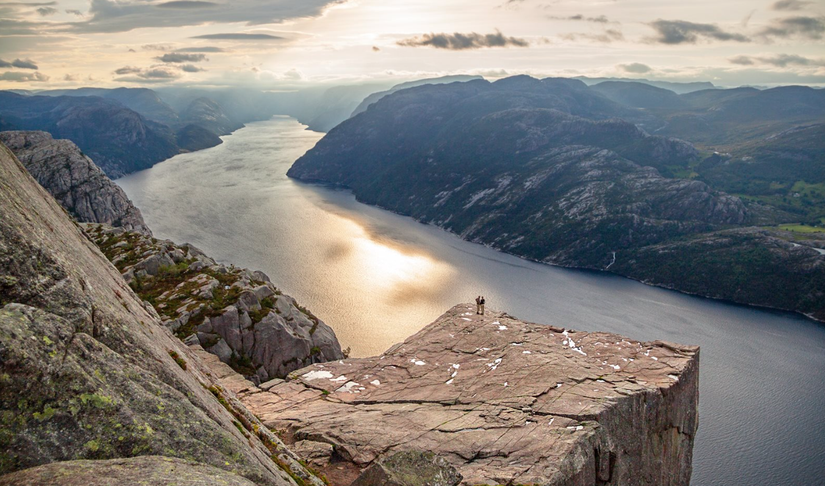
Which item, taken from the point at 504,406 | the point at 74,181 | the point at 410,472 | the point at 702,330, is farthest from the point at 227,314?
the point at 702,330

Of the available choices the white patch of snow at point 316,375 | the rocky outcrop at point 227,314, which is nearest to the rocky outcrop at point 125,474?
the white patch of snow at point 316,375

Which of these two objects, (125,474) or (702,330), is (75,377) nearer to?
(125,474)

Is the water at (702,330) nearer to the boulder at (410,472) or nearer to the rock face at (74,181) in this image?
the rock face at (74,181)

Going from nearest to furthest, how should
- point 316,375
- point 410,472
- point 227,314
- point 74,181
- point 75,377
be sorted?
point 75,377, point 410,472, point 316,375, point 227,314, point 74,181

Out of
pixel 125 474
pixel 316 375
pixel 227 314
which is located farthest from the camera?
pixel 227 314

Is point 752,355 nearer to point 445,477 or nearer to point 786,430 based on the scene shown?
point 786,430

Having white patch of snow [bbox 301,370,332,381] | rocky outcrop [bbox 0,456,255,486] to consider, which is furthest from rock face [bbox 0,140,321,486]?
white patch of snow [bbox 301,370,332,381]

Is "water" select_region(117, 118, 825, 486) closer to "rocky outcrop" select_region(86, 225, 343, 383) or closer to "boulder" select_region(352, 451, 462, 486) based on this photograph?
"rocky outcrop" select_region(86, 225, 343, 383)
